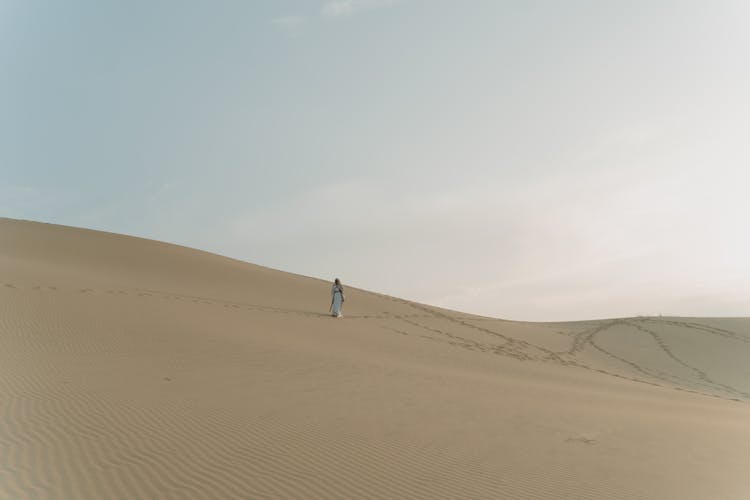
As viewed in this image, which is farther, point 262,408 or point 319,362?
point 319,362

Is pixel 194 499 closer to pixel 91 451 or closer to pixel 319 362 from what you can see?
pixel 91 451

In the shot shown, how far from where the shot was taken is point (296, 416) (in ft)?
25.6

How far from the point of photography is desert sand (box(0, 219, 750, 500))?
564 cm

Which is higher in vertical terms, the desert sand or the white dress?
the white dress

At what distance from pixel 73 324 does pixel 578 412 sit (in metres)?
11.8

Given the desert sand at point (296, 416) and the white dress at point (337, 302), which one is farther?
the white dress at point (337, 302)

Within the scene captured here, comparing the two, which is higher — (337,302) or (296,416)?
(337,302)

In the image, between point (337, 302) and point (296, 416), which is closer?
point (296, 416)

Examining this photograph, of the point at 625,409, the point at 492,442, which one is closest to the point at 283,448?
the point at 492,442

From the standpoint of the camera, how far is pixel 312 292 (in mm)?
30344

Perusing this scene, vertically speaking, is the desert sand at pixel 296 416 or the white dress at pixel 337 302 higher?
the white dress at pixel 337 302

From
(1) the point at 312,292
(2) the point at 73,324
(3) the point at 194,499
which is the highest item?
(1) the point at 312,292

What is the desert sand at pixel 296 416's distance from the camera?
5.64 metres

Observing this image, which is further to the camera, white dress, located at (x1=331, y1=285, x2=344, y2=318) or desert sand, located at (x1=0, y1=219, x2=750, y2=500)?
white dress, located at (x1=331, y1=285, x2=344, y2=318)
